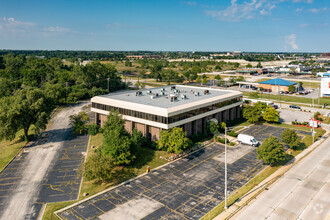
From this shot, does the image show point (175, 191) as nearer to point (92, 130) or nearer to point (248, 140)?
point (248, 140)

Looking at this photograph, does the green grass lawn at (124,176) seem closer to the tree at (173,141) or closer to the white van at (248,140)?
the tree at (173,141)

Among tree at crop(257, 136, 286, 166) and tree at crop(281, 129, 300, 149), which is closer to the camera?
tree at crop(257, 136, 286, 166)

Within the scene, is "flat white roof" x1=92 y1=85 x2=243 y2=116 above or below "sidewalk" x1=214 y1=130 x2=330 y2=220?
above

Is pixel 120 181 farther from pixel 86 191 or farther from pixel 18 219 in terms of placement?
pixel 18 219

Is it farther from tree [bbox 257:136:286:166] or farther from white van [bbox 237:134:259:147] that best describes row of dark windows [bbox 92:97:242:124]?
tree [bbox 257:136:286:166]

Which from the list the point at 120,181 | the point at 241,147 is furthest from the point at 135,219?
the point at 241,147

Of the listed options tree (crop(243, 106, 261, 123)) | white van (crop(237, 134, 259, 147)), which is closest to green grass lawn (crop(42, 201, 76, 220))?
white van (crop(237, 134, 259, 147))
